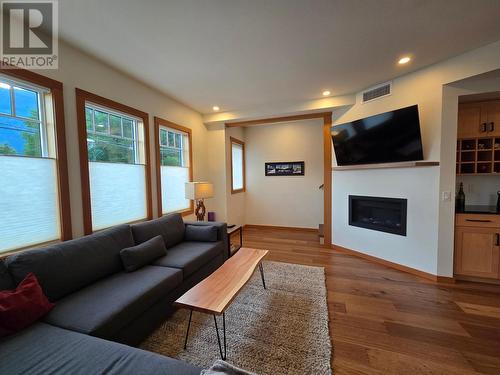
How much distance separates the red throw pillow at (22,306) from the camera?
1.25 meters

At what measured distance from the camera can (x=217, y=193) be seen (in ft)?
15.0

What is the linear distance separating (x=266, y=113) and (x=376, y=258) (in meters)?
3.13

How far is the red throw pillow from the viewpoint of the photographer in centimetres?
125

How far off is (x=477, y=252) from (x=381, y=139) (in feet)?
5.93

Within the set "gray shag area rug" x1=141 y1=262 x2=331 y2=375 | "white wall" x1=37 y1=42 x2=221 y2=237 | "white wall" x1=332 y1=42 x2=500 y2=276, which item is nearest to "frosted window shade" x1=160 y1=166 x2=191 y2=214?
"white wall" x1=37 y1=42 x2=221 y2=237

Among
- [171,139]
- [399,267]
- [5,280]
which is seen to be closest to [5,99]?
[5,280]

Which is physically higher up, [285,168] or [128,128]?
[128,128]

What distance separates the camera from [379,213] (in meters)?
3.40

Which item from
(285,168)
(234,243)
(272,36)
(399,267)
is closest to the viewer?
(272,36)

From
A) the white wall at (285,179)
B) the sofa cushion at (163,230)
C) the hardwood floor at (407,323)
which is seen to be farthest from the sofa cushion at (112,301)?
the white wall at (285,179)

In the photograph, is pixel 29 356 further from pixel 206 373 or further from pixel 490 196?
pixel 490 196

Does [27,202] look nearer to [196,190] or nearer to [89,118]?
[89,118]

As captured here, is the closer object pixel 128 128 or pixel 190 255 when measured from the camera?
pixel 190 255

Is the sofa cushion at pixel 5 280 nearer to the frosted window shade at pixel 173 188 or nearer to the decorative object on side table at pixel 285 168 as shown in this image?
the frosted window shade at pixel 173 188
